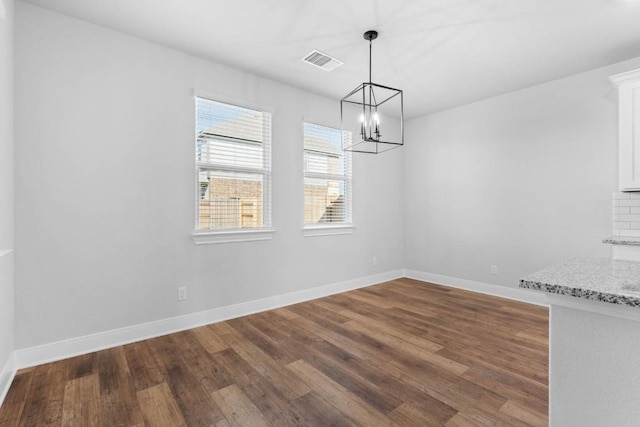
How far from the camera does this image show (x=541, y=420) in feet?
5.61

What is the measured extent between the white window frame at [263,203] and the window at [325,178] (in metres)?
0.60

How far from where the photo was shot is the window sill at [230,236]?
317 centimetres

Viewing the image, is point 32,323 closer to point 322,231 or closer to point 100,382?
point 100,382

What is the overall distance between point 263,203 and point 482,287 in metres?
3.30

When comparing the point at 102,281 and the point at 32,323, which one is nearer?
the point at 32,323

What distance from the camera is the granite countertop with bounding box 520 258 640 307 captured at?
92cm

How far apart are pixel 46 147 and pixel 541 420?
3.85m

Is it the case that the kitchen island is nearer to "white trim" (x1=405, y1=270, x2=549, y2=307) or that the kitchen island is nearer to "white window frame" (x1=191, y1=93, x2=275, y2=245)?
"white window frame" (x1=191, y1=93, x2=275, y2=245)

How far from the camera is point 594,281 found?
106cm

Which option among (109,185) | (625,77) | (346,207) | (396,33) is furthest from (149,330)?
(625,77)

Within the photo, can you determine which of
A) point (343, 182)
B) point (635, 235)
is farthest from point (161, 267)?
point (635, 235)

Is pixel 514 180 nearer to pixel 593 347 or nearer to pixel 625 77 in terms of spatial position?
pixel 625 77

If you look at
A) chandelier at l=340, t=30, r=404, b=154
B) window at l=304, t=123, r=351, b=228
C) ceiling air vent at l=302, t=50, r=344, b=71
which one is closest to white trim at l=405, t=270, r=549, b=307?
window at l=304, t=123, r=351, b=228

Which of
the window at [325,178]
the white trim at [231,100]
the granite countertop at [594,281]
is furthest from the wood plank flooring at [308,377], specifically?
the white trim at [231,100]
